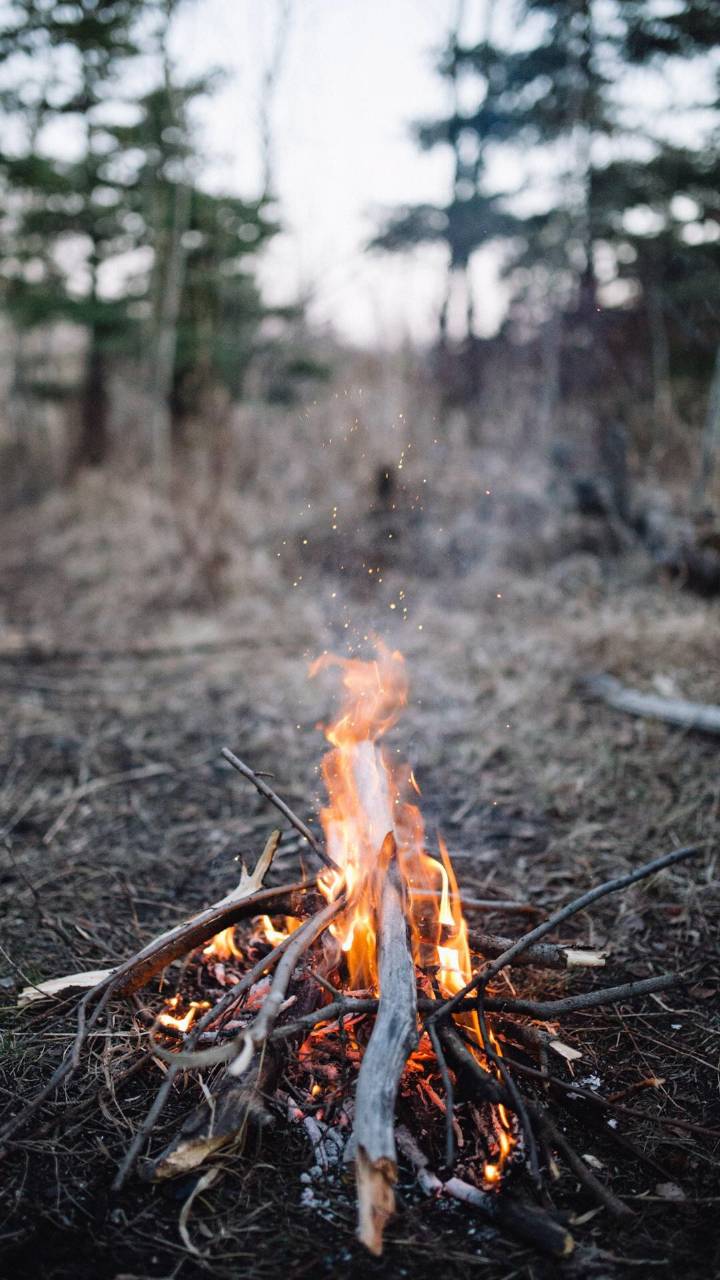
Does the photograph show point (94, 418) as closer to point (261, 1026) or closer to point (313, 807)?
point (313, 807)

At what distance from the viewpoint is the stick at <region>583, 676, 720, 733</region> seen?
162 inches

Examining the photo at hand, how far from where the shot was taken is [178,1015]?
2182 millimetres

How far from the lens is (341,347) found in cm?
1495

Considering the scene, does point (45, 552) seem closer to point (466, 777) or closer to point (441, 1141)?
point (466, 777)

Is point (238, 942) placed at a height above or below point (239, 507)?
below

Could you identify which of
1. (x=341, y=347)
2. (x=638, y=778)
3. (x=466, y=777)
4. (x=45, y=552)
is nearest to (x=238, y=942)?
(x=466, y=777)

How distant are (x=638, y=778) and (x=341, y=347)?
12980 millimetres

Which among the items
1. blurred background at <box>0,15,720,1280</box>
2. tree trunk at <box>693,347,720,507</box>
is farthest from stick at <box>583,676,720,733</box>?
tree trunk at <box>693,347,720,507</box>

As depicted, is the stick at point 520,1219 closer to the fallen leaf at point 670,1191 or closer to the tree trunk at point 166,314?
the fallen leaf at point 670,1191

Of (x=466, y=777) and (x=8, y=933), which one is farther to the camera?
(x=466, y=777)

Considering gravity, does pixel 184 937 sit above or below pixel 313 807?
above

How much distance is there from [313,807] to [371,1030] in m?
1.76

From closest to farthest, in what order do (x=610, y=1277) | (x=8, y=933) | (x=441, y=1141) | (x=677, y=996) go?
(x=610, y=1277)
(x=441, y=1141)
(x=677, y=996)
(x=8, y=933)

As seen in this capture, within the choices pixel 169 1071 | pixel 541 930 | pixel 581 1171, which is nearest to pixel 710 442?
pixel 541 930
